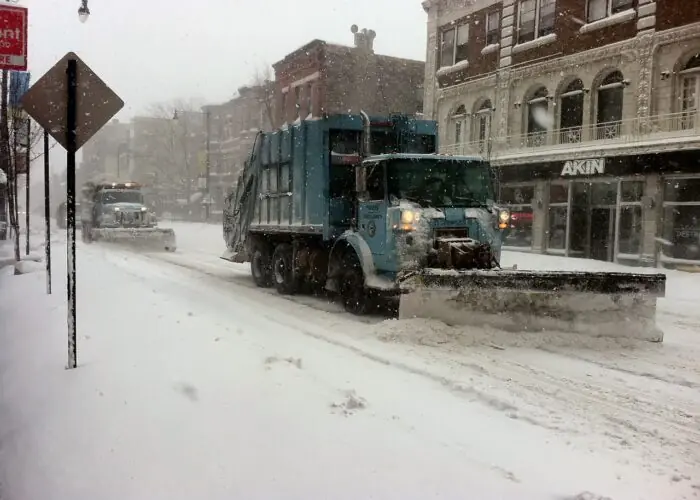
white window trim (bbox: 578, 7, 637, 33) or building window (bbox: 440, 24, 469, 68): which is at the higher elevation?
building window (bbox: 440, 24, 469, 68)

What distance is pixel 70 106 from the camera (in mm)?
5453

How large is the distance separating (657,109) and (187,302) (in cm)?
1586

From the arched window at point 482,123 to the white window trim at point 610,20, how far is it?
525cm

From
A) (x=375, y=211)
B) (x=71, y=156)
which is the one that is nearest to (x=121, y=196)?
(x=375, y=211)

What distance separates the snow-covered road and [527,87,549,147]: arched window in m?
15.5

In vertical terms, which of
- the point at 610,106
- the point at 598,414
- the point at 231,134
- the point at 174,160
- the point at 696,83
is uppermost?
the point at 231,134

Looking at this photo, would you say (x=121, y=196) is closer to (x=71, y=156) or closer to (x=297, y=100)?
(x=297, y=100)

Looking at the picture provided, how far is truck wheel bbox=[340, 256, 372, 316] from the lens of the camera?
30.1 feet

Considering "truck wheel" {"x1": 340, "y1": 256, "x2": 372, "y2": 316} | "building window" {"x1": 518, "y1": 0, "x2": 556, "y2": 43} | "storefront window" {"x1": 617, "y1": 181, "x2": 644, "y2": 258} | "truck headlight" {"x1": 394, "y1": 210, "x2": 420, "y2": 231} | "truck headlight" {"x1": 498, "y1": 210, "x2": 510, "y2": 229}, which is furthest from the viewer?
"building window" {"x1": 518, "y1": 0, "x2": 556, "y2": 43}

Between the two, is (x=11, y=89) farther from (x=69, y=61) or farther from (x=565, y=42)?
(x=565, y=42)

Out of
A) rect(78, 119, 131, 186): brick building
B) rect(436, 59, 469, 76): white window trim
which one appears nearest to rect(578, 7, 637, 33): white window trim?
rect(436, 59, 469, 76): white window trim

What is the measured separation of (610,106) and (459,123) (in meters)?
7.90

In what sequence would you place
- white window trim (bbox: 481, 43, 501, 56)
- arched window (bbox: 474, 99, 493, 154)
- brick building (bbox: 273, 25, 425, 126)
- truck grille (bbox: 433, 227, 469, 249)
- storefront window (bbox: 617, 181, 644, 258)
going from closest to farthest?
truck grille (bbox: 433, 227, 469, 249)
storefront window (bbox: 617, 181, 644, 258)
white window trim (bbox: 481, 43, 501, 56)
arched window (bbox: 474, 99, 493, 154)
brick building (bbox: 273, 25, 425, 126)

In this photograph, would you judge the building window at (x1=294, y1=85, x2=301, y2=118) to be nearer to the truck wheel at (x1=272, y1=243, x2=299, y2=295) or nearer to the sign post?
the truck wheel at (x1=272, y1=243, x2=299, y2=295)
